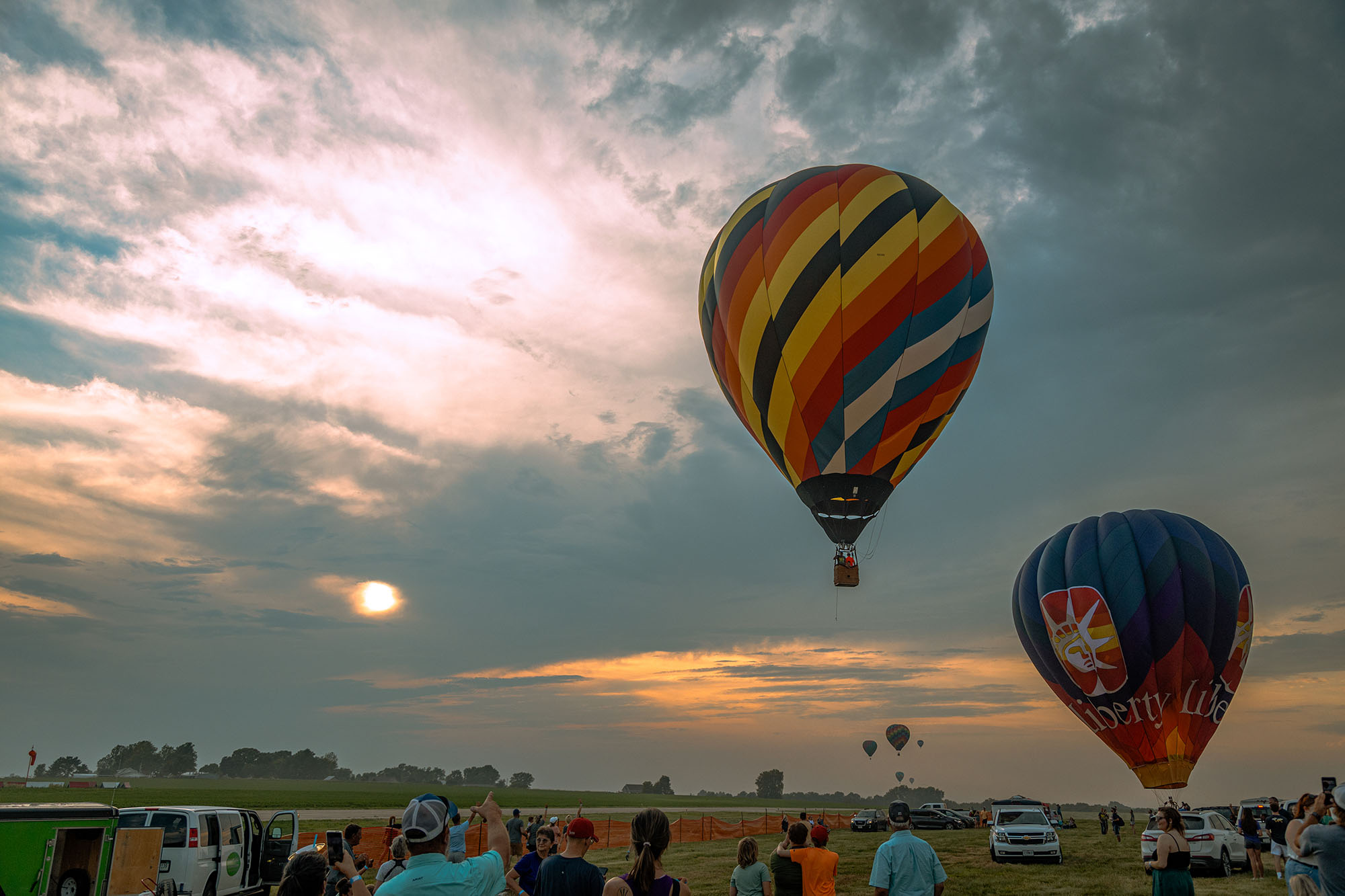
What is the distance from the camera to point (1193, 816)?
2050 cm

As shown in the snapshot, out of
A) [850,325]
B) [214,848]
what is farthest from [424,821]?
[850,325]

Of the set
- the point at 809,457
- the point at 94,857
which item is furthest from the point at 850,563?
the point at 94,857

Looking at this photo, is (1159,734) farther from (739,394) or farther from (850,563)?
(739,394)

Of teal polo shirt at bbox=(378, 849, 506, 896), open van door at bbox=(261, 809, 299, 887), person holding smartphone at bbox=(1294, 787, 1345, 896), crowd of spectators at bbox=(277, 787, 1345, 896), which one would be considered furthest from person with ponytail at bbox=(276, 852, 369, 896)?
open van door at bbox=(261, 809, 299, 887)

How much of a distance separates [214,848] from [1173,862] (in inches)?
579

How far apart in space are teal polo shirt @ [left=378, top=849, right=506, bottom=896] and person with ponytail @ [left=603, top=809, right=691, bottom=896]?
0.69m

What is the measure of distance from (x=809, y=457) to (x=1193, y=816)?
40.5 ft

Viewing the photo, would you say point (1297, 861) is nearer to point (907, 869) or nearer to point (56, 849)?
point (907, 869)

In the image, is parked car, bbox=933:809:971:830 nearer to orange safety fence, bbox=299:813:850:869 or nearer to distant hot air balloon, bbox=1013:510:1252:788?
orange safety fence, bbox=299:813:850:869

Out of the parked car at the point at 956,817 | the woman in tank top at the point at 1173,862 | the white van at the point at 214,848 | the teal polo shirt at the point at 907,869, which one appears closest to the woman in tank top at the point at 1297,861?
the woman in tank top at the point at 1173,862

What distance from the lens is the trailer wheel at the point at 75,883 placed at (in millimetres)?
11672

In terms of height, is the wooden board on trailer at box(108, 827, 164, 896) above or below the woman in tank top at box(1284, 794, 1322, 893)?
below

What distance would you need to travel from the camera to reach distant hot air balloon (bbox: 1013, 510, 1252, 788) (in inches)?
1035

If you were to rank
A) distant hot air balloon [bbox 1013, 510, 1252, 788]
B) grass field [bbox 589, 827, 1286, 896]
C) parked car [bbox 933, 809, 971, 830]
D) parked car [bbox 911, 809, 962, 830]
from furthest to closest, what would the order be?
1. parked car [bbox 933, 809, 971, 830]
2. parked car [bbox 911, 809, 962, 830]
3. distant hot air balloon [bbox 1013, 510, 1252, 788]
4. grass field [bbox 589, 827, 1286, 896]
